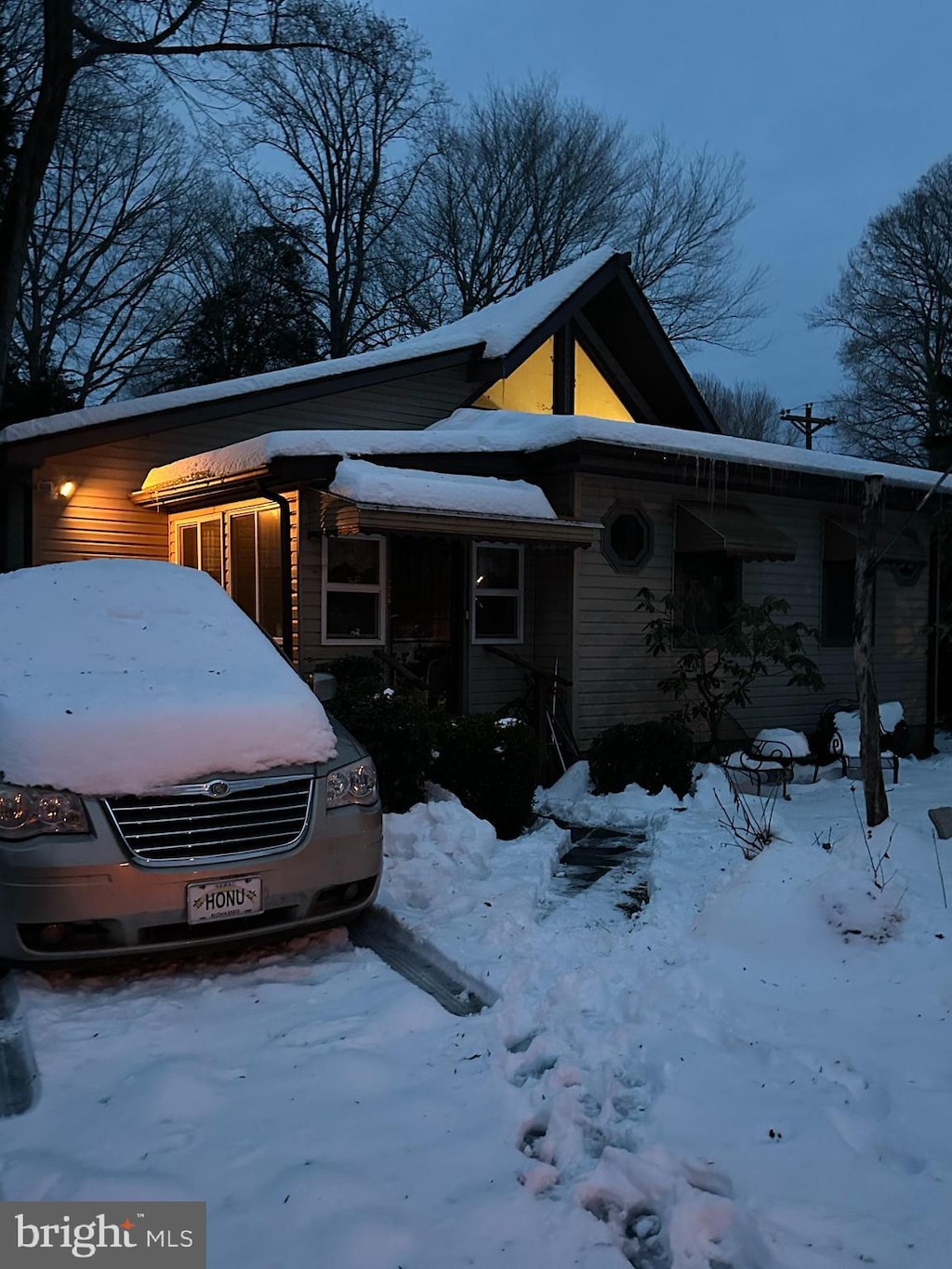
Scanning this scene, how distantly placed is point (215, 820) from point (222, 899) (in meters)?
0.34

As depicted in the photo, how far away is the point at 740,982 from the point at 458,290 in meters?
27.8

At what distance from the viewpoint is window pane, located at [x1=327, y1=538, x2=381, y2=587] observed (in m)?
9.54

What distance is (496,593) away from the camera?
10.4m

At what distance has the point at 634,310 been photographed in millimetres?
14164

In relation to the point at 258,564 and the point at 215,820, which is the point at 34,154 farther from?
the point at 215,820

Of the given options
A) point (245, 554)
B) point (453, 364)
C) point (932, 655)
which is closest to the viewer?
point (245, 554)

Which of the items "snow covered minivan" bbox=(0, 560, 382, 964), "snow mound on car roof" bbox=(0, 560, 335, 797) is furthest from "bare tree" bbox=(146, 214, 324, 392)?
"snow covered minivan" bbox=(0, 560, 382, 964)

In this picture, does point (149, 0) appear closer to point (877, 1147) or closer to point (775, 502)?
point (775, 502)

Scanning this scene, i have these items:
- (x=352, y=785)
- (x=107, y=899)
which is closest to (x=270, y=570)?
(x=352, y=785)

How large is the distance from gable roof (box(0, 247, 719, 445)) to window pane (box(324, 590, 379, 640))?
9.79 ft

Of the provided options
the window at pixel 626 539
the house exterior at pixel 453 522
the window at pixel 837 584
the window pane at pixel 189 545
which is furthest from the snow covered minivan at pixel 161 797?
→ the window at pixel 837 584

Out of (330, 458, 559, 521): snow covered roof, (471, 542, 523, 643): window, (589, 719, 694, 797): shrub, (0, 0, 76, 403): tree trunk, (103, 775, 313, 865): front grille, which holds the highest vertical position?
(0, 0, 76, 403): tree trunk

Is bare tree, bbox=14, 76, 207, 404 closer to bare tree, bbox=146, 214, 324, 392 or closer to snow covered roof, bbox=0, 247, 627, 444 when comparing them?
bare tree, bbox=146, 214, 324, 392

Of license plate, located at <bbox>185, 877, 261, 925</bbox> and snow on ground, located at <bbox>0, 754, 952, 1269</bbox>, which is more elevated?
license plate, located at <bbox>185, 877, 261, 925</bbox>
